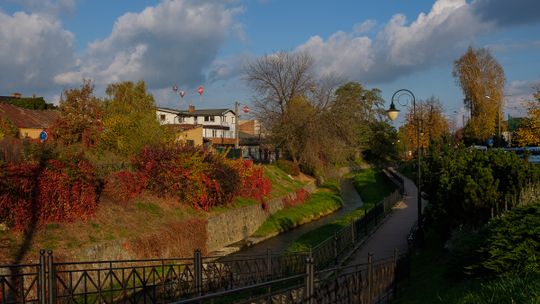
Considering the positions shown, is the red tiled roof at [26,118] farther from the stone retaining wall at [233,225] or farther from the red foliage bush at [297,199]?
the red foliage bush at [297,199]

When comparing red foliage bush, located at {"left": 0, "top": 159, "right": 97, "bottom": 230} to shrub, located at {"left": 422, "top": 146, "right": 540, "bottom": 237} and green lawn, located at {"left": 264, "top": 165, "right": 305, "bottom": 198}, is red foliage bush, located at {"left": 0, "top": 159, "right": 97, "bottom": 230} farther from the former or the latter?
green lawn, located at {"left": 264, "top": 165, "right": 305, "bottom": 198}

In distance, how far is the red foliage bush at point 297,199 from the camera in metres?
41.0

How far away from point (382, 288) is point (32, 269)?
9.95 metres

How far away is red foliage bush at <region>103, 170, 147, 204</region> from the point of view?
943 inches

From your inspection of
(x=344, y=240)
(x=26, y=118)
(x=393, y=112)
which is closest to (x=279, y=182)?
(x=26, y=118)

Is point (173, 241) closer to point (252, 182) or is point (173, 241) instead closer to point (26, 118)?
point (252, 182)

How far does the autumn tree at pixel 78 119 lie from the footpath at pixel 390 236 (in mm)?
18598

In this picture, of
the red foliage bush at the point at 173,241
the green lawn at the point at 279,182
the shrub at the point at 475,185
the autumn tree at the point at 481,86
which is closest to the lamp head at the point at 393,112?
the shrub at the point at 475,185

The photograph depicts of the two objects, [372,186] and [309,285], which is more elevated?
[309,285]

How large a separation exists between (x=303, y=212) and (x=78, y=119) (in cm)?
1706

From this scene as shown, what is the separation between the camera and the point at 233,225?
29578mm

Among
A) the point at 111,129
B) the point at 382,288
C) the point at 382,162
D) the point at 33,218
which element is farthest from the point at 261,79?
the point at 382,288

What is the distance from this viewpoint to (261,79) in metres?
60.4

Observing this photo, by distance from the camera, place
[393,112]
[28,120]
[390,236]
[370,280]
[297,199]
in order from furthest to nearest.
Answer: [297,199] → [28,120] → [390,236] → [393,112] → [370,280]
